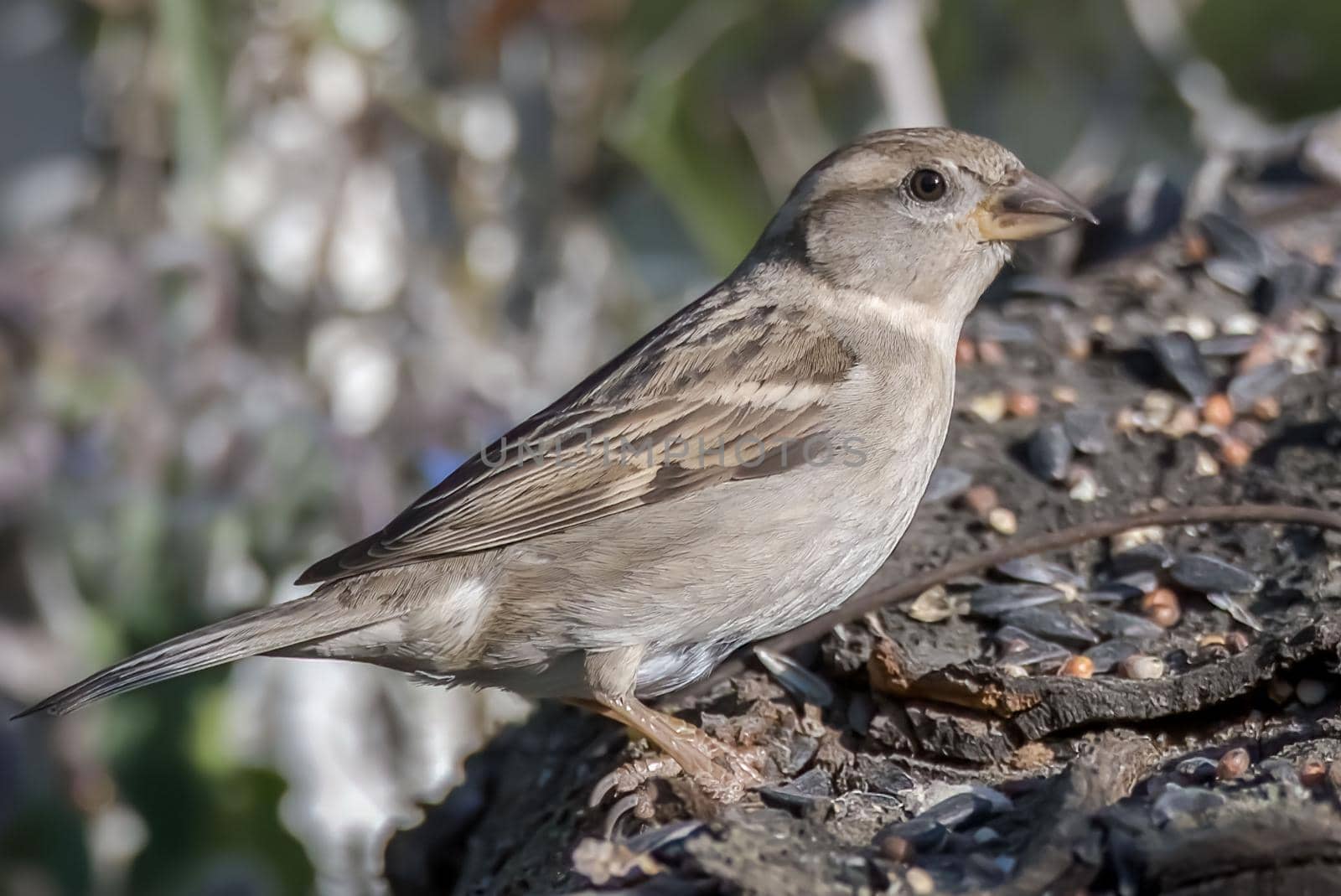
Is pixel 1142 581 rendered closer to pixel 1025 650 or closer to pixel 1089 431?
pixel 1025 650

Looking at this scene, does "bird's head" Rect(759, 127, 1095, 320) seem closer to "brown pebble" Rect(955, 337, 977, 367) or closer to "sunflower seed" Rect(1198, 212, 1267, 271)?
"brown pebble" Rect(955, 337, 977, 367)

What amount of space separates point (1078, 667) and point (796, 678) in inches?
20.7

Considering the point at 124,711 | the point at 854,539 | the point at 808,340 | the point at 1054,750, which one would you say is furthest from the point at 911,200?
the point at 124,711

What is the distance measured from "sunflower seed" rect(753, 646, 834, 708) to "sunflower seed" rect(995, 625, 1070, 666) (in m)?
0.33

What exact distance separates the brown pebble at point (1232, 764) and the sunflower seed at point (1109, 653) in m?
0.33

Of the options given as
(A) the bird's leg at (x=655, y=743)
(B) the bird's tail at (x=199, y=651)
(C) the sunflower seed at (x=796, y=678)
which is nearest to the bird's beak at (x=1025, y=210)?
(C) the sunflower seed at (x=796, y=678)

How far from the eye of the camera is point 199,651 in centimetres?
269

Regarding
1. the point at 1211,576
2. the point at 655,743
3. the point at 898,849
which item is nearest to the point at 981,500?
the point at 1211,576

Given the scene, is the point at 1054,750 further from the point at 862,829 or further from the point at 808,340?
the point at 808,340

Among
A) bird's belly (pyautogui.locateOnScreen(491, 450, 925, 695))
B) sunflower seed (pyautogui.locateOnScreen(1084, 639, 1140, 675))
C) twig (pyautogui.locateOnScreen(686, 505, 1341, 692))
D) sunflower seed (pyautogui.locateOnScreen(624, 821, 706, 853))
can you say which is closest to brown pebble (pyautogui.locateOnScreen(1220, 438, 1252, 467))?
twig (pyautogui.locateOnScreen(686, 505, 1341, 692))

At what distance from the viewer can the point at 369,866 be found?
12.8 feet

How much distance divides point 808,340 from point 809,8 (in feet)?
12.0

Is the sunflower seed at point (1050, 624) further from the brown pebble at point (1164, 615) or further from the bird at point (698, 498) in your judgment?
the bird at point (698, 498)

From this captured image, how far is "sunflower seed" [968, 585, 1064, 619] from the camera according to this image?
2785 mm
